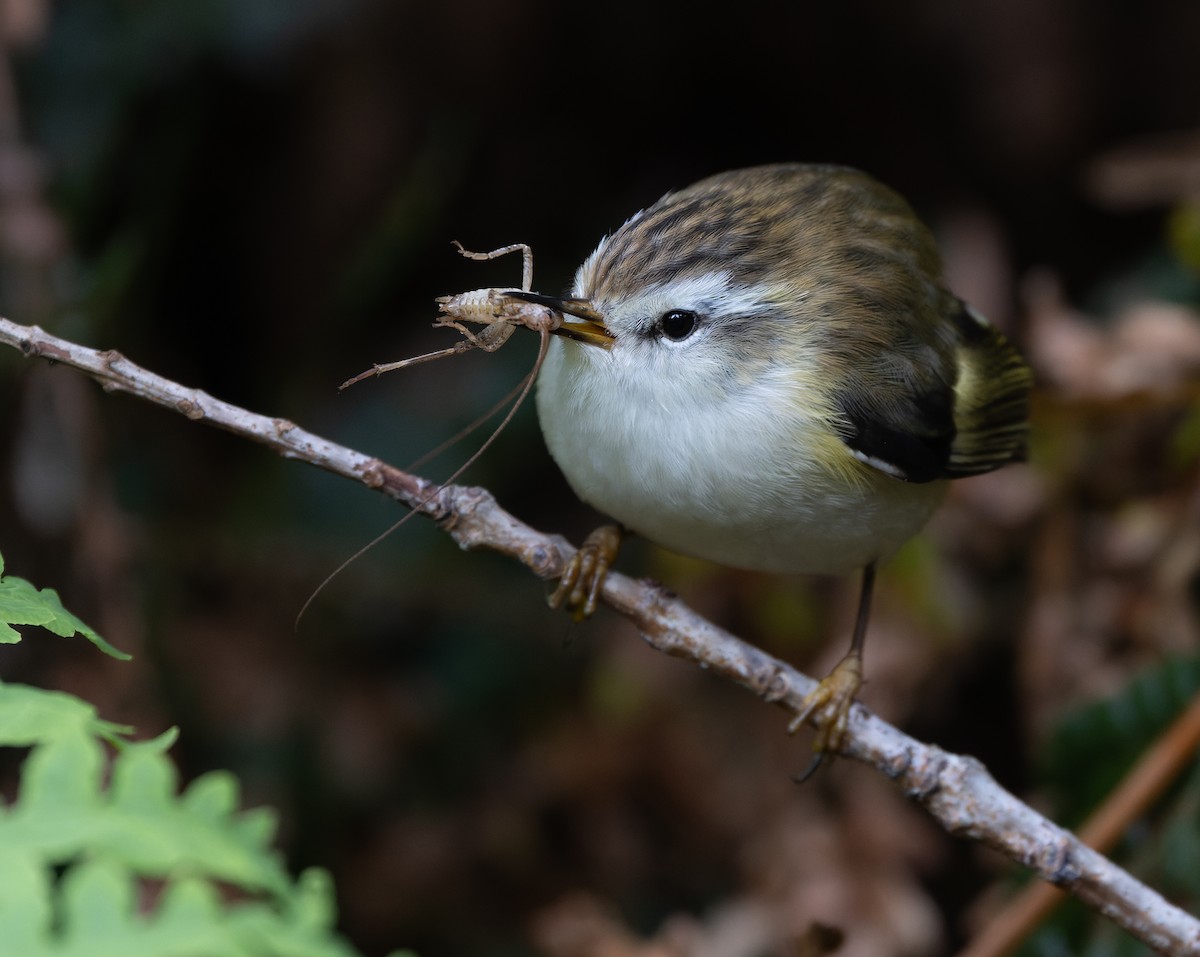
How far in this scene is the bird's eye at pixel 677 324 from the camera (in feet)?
7.67

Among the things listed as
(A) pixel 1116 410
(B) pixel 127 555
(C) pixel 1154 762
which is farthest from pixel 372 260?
(C) pixel 1154 762

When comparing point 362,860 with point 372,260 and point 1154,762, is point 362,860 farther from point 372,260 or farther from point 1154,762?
point 1154,762

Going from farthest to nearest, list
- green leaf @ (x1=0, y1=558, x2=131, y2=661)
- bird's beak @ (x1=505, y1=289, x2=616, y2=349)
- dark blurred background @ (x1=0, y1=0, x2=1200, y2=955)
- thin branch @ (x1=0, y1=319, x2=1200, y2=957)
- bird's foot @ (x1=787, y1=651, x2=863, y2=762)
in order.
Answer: dark blurred background @ (x1=0, y1=0, x2=1200, y2=955) < bird's foot @ (x1=787, y1=651, x2=863, y2=762) < bird's beak @ (x1=505, y1=289, x2=616, y2=349) < thin branch @ (x1=0, y1=319, x2=1200, y2=957) < green leaf @ (x1=0, y1=558, x2=131, y2=661)

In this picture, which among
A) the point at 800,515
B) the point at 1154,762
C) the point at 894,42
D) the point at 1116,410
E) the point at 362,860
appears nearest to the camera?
the point at 800,515

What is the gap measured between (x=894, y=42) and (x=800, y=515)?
3691mm

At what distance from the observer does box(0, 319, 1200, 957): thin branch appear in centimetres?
180

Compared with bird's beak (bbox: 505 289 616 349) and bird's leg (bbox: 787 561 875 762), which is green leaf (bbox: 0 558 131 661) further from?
bird's leg (bbox: 787 561 875 762)

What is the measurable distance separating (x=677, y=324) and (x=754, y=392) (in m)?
0.19

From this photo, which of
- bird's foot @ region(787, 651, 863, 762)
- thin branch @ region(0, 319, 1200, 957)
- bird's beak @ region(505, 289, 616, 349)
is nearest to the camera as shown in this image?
thin branch @ region(0, 319, 1200, 957)

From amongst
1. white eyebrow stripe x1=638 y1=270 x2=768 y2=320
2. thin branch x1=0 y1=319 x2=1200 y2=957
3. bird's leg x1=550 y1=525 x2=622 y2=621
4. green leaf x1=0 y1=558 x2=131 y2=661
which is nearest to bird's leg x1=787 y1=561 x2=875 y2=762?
thin branch x1=0 y1=319 x2=1200 y2=957

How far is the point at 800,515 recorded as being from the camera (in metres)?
2.33

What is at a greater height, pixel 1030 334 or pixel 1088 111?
pixel 1088 111

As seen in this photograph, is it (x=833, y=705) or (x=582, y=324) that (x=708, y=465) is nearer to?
(x=582, y=324)

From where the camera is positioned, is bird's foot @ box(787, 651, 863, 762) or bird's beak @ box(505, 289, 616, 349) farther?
bird's foot @ box(787, 651, 863, 762)
